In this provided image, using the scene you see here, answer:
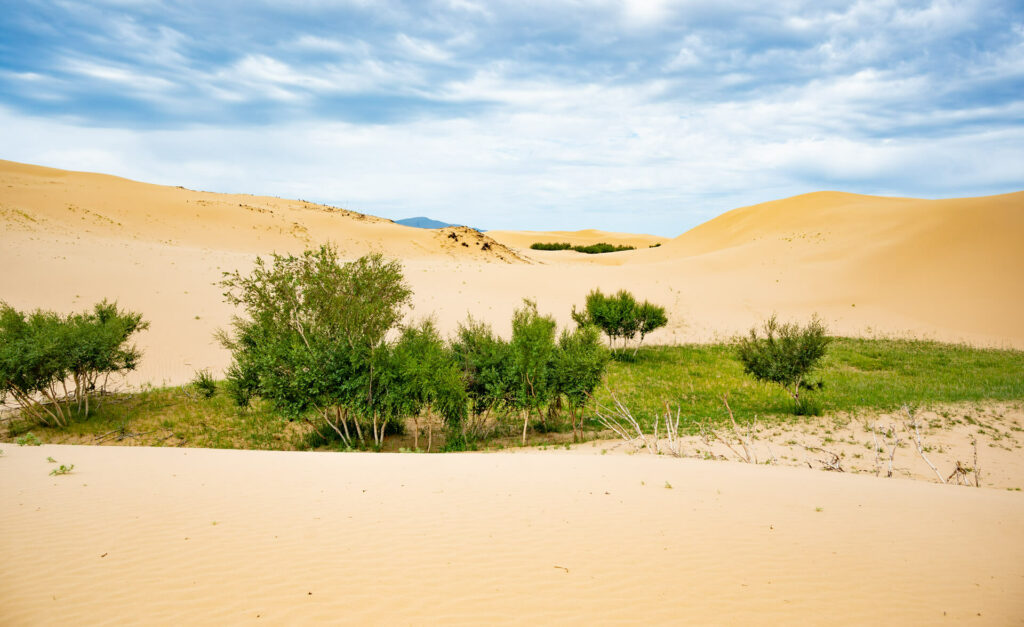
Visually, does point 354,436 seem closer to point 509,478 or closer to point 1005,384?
point 509,478

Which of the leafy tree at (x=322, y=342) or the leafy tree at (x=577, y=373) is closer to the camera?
the leafy tree at (x=322, y=342)

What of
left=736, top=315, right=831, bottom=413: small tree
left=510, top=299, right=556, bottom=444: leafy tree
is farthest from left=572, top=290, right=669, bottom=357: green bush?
left=510, top=299, right=556, bottom=444: leafy tree

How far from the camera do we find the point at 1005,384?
21.5 metres

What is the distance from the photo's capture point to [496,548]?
5.89 metres

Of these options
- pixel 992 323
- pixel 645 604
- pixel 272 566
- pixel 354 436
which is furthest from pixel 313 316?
pixel 992 323

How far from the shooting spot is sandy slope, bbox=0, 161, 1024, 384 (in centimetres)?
3198

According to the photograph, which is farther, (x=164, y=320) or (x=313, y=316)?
(x=164, y=320)

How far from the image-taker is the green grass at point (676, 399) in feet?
57.6

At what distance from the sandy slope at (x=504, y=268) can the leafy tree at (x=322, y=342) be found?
1037 cm

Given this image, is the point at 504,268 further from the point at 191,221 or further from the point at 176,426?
the point at 191,221

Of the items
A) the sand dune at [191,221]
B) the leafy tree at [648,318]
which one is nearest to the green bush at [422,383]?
the leafy tree at [648,318]

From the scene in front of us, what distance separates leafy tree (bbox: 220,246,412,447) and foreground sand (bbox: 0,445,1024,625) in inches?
270

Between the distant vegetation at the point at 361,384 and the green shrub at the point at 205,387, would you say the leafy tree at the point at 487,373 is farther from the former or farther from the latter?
the green shrub at the point at 205,387

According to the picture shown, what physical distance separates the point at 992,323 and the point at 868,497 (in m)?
38.6
